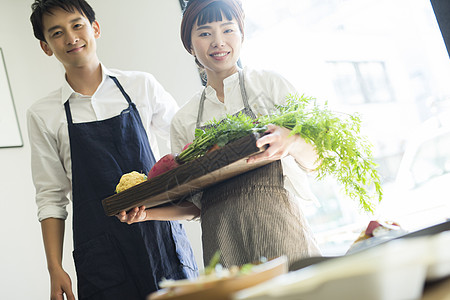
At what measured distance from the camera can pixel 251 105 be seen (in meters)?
1.57

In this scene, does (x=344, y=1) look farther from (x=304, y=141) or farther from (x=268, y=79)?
(x=304, y=141)

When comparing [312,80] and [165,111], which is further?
[312,80]

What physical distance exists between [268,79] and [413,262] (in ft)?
3.89

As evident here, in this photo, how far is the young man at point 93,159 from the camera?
73.1 inches

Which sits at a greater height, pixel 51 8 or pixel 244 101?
pixel 51 8

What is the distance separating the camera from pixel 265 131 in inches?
47.0

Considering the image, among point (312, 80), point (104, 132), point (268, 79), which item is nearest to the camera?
point (268, 79)

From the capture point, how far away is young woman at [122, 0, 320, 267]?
1.32 metres

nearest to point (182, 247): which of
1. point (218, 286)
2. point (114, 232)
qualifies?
point (114, 232)

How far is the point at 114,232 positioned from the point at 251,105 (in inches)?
30.0

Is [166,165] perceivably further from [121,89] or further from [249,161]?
[121,89]

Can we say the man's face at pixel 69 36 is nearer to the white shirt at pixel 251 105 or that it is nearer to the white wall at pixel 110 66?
the white shirt at pixel 251 105

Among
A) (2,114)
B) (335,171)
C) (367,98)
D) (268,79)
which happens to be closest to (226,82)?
(268,79)

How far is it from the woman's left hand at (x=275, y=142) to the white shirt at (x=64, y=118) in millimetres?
950
